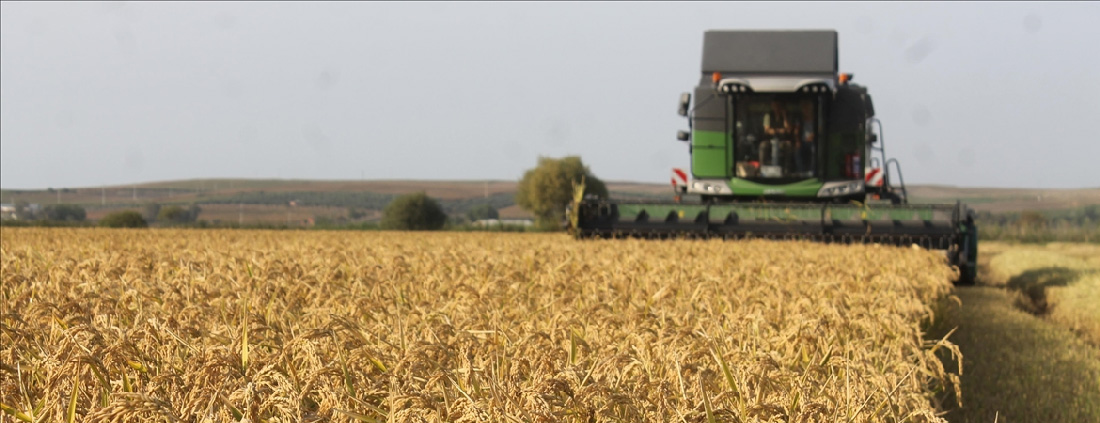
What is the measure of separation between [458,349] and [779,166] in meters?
11.9

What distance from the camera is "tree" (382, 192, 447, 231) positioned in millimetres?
62531

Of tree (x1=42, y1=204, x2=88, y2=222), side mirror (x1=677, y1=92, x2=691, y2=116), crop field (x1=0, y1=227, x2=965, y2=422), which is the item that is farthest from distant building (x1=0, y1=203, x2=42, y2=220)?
crop field (x1=0, y1=227, x2=965, y2=422)

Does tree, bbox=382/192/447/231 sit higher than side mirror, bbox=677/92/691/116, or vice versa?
side mirror, bbox=677/92/691/116

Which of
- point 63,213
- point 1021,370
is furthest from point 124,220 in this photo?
point 1021,370

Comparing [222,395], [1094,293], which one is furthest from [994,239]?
[222,395]

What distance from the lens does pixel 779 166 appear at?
14.5m

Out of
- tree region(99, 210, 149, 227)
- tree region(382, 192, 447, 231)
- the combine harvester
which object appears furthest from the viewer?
tree region(382, 192, 447, 231)

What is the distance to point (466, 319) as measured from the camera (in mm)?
3865

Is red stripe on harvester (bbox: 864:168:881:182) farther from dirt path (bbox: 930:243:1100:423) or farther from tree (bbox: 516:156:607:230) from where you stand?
tree (bbox: 516:156:607:230)

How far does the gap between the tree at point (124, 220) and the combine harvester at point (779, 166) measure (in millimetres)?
29969

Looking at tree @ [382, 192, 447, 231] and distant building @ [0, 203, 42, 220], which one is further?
tree @ [382, 192, 447, 231]

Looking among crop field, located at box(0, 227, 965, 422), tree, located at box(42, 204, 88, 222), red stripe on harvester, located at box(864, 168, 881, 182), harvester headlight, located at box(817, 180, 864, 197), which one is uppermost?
red stripe on harvester, located at box(864, 168, 881, 182)

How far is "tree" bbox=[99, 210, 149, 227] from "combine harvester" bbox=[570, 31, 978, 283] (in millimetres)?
29969

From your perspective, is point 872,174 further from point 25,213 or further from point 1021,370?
point 25,213
